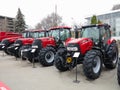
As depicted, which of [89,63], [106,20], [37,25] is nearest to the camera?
[89,63]

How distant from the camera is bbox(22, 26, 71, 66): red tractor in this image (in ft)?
32.4

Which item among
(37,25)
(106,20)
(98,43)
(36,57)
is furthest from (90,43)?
(37,25)

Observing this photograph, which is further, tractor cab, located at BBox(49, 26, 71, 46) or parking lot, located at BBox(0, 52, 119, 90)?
tractor cab, located at BBox(49, 26, 71, 46)

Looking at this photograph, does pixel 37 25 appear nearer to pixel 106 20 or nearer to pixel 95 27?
pixel 106 20

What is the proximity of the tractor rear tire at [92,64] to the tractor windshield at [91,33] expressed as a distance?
982 mm

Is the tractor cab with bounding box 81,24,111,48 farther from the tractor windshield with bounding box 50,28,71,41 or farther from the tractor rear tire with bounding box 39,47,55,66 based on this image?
the tractor windshield with bounding box 50,28,71,41

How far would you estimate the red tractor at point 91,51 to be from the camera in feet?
23.3

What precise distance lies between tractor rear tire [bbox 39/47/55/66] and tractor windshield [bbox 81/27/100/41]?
2280mm

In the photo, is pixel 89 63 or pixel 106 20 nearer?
pixel 89 63

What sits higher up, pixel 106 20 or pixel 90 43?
pixel 106 20

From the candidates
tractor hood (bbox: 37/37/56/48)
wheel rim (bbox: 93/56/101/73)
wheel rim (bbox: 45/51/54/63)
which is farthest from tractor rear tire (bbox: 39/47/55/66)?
wheel rim (bbox: 93/56/101/73)

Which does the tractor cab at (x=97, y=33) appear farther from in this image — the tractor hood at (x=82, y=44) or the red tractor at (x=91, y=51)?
the tractor hood at (x=82, y=44)

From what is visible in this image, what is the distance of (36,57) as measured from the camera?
428 inches

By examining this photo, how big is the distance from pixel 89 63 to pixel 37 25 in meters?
53.4
